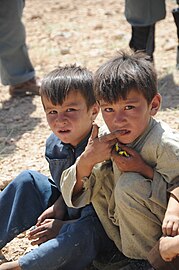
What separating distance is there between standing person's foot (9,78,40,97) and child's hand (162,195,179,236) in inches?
113

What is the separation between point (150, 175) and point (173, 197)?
0.47 feet

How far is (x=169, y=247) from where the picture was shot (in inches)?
97.5

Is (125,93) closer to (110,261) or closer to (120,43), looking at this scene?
(110,261)

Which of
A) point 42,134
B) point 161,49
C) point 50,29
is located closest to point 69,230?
point 42,134

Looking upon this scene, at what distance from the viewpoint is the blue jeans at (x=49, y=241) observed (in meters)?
2.84

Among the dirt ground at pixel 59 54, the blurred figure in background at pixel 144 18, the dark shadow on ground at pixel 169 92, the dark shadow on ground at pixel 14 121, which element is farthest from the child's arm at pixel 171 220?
the blurred figure in background at pixel 144 18

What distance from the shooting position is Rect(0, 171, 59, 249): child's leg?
315 cm

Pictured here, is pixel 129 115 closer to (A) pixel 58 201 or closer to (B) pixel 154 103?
(B) pixel 154 103

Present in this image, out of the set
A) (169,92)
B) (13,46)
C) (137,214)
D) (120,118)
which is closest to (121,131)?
(120,118)

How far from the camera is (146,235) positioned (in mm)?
2682

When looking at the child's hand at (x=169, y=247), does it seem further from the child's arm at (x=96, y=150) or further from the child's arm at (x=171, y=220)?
the child's arm at (x=96, y=150)

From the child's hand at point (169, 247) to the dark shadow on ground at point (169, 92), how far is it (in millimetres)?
2142

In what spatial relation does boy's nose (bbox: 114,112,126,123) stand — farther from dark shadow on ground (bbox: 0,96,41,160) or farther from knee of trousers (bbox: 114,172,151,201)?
dark shadow on ground (bbox: 0,96,41,160)

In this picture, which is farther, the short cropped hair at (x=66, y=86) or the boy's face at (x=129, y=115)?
the short cropped hair at (x=66, y=86)
